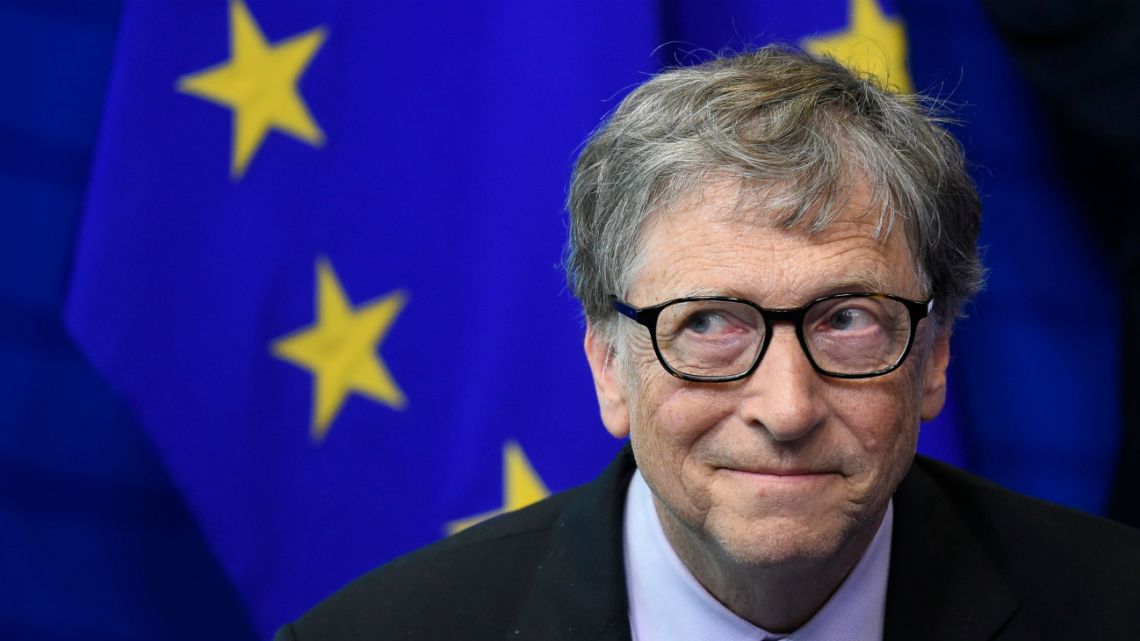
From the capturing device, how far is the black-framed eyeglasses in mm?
1667

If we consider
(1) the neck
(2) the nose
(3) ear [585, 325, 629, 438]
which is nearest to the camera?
(2) the nose

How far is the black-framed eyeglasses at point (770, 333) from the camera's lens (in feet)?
5.47

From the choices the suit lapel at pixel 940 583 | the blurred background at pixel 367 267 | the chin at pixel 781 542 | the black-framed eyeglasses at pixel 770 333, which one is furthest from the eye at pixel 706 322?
the blurred background at pixel 367 267

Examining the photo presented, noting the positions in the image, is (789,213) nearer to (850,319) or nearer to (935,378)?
(850,319)

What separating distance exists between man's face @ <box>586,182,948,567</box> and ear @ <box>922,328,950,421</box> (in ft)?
0.35

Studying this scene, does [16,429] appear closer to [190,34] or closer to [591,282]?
[190,34]

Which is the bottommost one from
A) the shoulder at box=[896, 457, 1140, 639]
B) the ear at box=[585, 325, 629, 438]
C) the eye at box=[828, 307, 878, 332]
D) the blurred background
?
the shoulder at box=[896, 457, 1140, 639]

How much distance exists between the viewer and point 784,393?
63.7 inches

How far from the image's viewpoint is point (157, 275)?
265 centimetres

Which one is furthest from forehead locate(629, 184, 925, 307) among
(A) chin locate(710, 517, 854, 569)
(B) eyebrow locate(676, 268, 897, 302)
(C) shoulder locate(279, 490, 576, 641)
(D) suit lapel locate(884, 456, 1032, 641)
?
(C) shoulder locate(279, 490, 576, 641)

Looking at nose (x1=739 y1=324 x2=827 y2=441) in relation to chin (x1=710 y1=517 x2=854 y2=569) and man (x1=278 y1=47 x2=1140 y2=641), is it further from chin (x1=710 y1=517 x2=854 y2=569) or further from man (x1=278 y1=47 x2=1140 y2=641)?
chin (x1=710 y1=517 x2=854 y2=569)

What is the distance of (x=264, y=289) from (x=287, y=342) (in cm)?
12

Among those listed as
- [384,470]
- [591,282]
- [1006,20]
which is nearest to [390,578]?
[591,282]

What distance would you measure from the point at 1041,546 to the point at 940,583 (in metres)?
0.20
